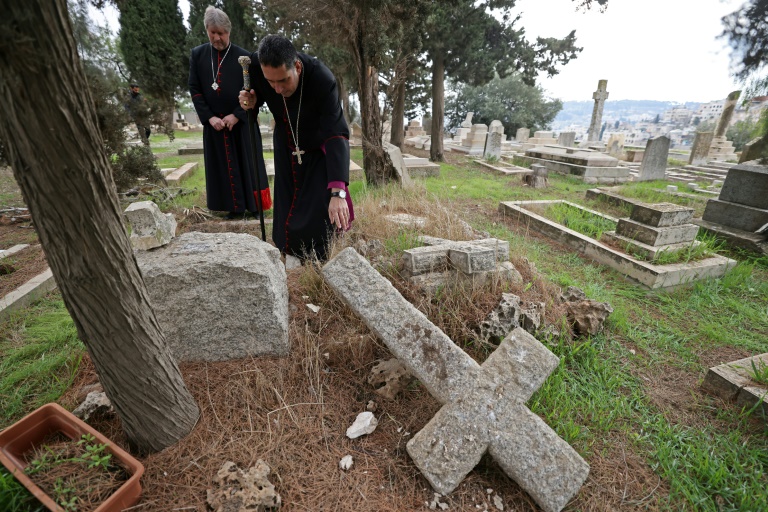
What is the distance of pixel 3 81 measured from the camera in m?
0.85

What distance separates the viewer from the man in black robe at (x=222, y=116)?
372 cm

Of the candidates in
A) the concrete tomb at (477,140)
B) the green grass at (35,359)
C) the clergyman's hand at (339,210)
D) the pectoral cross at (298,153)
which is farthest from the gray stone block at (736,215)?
the concrete tomb at (477,140)

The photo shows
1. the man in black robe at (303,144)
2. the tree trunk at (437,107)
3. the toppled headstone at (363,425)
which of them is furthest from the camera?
the tree trunk at (437,107)

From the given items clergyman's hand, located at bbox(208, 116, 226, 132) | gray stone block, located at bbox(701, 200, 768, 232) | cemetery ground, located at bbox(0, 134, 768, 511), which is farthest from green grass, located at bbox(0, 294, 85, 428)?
gray stone block, located at bbox(701, 200, 768, 232)

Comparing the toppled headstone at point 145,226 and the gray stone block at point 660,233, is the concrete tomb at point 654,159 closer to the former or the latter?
the gray stone block at point 660,233

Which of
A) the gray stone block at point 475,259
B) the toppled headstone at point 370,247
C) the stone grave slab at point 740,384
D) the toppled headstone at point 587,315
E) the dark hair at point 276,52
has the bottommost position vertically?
the stone grave slab at point 740,384

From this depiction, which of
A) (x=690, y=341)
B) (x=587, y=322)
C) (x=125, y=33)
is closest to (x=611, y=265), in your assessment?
(x=690, y=341)

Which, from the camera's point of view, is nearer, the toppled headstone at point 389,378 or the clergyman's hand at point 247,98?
the toppled headstone at point 389,378

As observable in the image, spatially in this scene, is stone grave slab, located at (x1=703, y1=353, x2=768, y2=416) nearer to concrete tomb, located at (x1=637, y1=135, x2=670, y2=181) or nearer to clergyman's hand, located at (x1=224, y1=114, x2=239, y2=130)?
clergyman's hand, located at (x1=224, y1=114, x2=239, y2=130)

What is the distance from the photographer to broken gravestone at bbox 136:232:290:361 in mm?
1896

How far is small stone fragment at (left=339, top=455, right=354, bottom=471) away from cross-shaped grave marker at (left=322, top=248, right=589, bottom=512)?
10.9 inches

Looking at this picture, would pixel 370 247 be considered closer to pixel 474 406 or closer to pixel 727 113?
pixel 474 406

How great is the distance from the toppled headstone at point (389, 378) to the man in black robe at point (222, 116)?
2.82 meters

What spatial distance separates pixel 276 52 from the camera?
221cm
